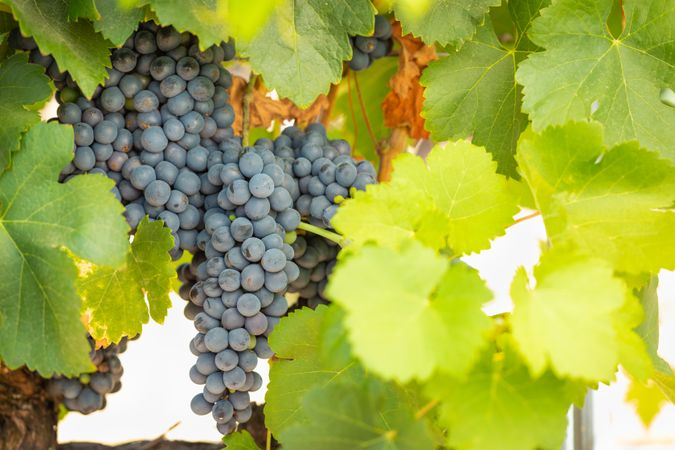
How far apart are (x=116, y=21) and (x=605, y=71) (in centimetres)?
56

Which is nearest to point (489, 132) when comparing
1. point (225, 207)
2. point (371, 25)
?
point (371, 25)

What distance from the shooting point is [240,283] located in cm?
82

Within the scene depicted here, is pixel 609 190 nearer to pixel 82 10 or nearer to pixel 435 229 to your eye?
pixel 435 229

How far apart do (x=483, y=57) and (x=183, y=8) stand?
385 millimetres

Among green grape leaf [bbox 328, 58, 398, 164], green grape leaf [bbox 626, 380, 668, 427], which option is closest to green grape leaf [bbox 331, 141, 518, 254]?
green grape leaf [bbox 328, 58, 398, 164]

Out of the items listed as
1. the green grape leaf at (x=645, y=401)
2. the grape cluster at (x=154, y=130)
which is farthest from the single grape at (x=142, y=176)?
the green grape leaf at (x=645, y=401)

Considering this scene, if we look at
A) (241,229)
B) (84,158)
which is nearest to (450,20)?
(241,229)

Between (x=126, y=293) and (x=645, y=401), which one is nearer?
(x=126, y=293)

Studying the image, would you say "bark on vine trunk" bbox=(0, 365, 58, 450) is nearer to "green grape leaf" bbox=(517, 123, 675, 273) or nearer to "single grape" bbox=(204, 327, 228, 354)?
"single grape" bbox=(204, 327, 228, 354)

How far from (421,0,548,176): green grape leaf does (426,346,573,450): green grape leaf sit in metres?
0.39

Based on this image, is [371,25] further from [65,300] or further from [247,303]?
[65,300]

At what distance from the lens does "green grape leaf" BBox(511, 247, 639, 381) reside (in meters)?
0.56

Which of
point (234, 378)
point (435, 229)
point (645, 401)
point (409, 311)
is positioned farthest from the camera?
point (645, 401)

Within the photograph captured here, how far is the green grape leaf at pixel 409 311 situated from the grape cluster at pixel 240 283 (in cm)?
26
